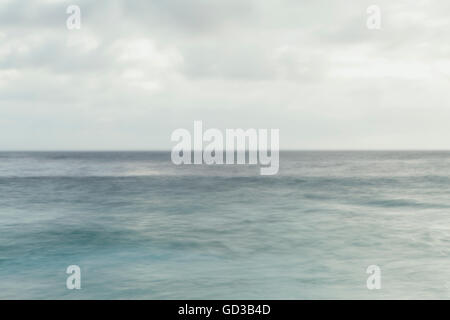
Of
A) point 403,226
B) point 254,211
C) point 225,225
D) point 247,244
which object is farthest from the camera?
point 254,211

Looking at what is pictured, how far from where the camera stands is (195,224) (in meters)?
16.8

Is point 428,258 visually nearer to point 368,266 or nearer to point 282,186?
point 368,266

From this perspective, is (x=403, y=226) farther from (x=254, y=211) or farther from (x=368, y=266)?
(x=254, y=211)

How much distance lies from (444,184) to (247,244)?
91.9ft

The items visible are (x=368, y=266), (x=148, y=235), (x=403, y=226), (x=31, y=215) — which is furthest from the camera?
(x=31, y=215)

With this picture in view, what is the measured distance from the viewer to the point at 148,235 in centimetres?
1453

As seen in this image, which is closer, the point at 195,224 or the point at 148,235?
the point at 148,235

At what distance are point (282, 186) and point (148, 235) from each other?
20.5 m

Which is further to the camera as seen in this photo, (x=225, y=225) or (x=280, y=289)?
(x=225, y=225)
